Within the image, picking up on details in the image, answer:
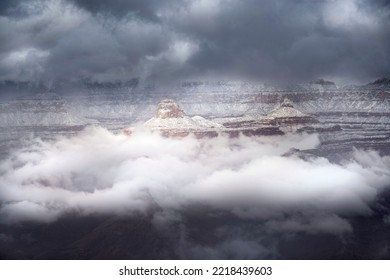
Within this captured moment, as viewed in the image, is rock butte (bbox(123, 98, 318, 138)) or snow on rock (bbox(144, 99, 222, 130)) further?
snow on rock (bbox(144, 99, 222, 130))

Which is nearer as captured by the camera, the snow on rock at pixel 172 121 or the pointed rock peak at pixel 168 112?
the snow on rock at pixel 172 121

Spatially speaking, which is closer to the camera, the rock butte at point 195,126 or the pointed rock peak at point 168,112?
the rock butte at point 195,126

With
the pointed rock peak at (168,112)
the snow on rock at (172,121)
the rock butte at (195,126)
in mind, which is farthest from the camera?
the pointed rock peak at (168,112)

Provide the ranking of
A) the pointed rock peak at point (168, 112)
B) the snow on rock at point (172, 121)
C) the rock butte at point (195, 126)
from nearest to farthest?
the rock butte at point (195, 126) < the snow on rock at point (172, 121) < the pointed rock peak at point (168, 112)

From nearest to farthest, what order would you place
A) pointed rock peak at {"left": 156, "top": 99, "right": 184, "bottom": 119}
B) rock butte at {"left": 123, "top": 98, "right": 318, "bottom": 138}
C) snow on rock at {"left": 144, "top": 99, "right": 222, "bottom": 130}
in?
rock butte at {"left": 123, "top": 98, "right": 318, "bottom": 138} < snow on rock at {"left": 144, "top": 99, "right": 222, "bottom": 130} < pointed rock peak at {"left": 156, "top": 99, "right": 184, "bottom": 119}

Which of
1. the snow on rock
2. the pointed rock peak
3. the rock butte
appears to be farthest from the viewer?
the pointed rock peak

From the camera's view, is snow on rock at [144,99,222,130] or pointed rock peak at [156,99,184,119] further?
pointed rock peak at [156,99,184,119]

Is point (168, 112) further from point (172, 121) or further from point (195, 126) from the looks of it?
point (195, 126)

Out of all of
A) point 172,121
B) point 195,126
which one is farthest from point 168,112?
point 195,126
